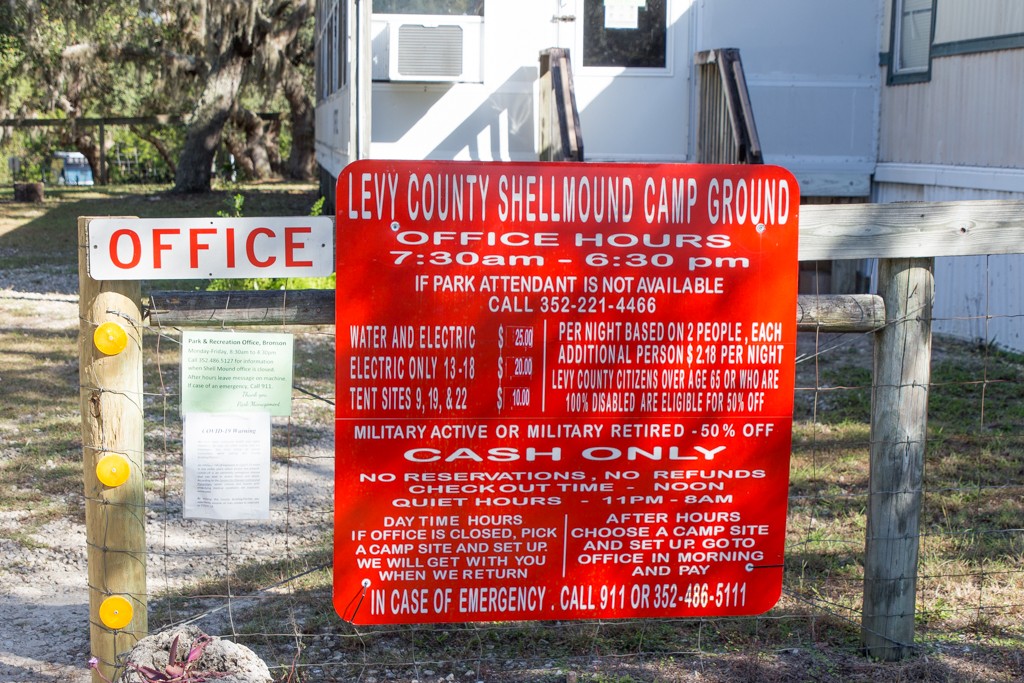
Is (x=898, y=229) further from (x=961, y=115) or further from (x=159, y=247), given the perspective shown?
(x=961, y=115)

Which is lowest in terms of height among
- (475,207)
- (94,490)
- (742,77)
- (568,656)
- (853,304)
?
(568,656)

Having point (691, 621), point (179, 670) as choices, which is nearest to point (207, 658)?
point (179, 670)

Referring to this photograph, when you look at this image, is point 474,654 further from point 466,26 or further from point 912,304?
point 466,26

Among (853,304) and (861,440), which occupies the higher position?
(853,304)

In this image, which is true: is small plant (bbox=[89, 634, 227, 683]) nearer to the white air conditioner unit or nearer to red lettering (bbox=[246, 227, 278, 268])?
red lettering (bbox=[246, 227, 278, 268])

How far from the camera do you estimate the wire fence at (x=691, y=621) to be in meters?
3.66

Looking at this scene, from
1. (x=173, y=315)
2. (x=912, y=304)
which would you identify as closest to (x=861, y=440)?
(x=912, y=304)

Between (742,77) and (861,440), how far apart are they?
4.06 meters

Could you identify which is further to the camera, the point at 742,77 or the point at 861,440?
the point at 742,77

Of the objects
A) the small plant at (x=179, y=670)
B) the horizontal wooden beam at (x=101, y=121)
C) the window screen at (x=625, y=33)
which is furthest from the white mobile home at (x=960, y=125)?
the horizontal wooden beam at (x=101, y=121)

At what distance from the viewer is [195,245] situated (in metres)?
3.14

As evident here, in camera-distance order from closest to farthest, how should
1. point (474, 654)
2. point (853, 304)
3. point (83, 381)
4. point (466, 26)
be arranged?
point (83, 381) < point (853, 304) < point (474, 654) < point (466, 26)

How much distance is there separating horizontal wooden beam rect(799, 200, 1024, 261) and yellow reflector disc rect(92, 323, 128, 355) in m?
2.03

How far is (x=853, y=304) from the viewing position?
3.51m
